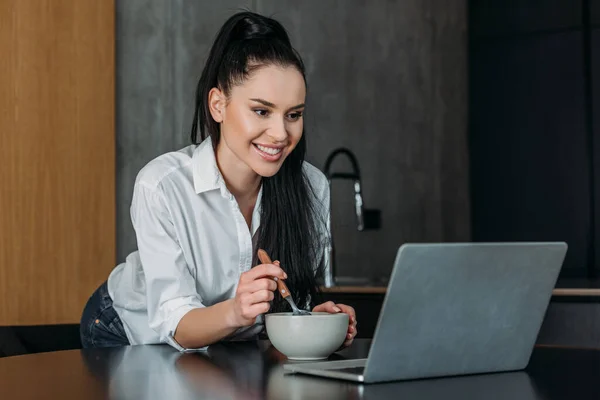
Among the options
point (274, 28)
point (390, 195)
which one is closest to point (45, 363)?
point (274, 28)

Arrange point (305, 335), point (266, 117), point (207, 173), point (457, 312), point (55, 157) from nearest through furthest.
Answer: point (457, 312) < point (305, 335) < point (266, 117) < point (207, 173) < point (55, 157)

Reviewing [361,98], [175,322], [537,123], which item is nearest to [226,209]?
[175,322]

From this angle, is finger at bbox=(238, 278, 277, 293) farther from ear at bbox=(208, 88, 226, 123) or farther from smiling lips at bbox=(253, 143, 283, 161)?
ear at bbox=(208, 88, 226, 123)

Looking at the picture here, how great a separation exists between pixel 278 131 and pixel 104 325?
61 centimetres

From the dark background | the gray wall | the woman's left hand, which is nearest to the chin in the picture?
the woman's left hand

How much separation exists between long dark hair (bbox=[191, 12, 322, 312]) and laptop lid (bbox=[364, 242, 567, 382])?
0.66 meters

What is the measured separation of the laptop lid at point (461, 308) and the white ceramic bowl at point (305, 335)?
10.5 inches

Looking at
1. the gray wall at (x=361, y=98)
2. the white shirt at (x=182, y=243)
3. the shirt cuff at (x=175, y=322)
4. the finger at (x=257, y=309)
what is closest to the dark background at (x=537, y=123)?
the gray wall at (x=361, y=98)

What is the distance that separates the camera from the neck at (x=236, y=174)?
76.2 inches

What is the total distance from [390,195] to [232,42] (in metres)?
3.47

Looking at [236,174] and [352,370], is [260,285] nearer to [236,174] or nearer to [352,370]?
[352,370]

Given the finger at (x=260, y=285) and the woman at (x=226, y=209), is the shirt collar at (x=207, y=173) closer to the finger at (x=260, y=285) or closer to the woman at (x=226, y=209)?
the woman at (x=226, y=209)

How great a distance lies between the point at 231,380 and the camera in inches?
46.8

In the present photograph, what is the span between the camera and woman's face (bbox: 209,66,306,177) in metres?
1.77
